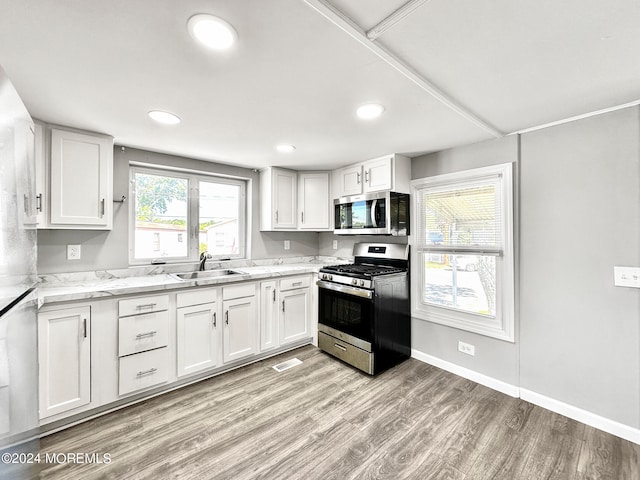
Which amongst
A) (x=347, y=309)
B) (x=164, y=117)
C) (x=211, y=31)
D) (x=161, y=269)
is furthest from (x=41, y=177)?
(x=347, y=309)

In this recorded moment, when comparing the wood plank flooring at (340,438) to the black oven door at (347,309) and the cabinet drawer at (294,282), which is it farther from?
the cabinet drawer at (294,282)

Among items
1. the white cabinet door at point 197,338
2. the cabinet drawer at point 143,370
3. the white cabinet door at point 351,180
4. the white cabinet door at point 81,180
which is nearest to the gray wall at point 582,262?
the white cabinet door at point 351,180

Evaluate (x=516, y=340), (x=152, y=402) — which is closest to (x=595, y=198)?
(x=516, y=340)

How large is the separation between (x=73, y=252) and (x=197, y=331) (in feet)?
4.18

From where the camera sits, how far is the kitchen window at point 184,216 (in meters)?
2.85

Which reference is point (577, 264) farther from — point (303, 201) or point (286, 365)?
point (303, 201)

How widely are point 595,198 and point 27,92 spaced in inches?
149

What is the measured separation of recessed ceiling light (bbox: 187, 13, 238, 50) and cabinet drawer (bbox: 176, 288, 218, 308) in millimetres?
1937

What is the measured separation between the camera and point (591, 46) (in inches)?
49.7

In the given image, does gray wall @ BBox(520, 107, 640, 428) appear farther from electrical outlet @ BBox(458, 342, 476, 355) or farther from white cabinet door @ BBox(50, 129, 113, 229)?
white cabinet door @ BBox(50, 129, 113, 229)

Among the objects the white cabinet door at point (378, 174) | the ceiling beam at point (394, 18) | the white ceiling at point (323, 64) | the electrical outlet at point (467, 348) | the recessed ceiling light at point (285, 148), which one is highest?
the recessed ceiling light at point (285, 148)

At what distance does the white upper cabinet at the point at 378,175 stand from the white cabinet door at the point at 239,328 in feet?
5.74

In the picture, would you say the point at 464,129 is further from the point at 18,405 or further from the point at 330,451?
the point at 18,405

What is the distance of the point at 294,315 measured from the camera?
3.24 m
